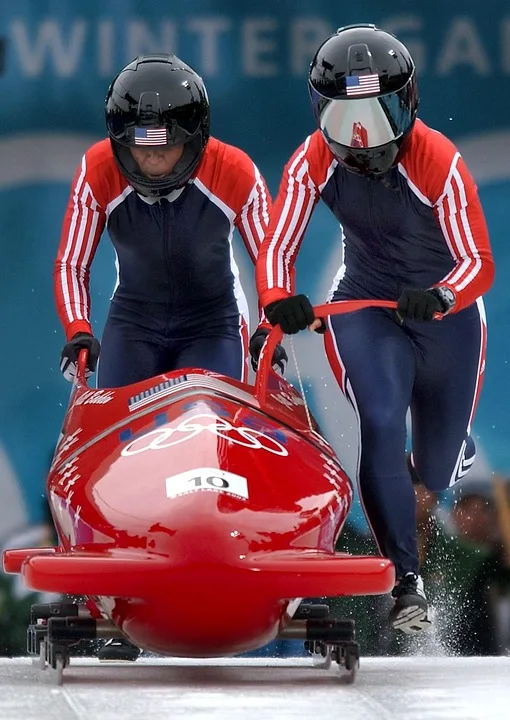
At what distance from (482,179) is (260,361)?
2577 millimetres

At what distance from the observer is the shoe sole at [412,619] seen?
11.9 feet

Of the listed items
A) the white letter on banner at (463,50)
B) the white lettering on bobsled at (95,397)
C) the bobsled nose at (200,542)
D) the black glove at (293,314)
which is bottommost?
the bobsled nose at (200,542)

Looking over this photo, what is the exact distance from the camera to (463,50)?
5.99 metres

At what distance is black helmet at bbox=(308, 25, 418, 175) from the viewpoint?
3914mm

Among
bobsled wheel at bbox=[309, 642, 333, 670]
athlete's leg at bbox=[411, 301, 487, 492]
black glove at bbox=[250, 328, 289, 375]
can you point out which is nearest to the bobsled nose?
bobsled wheel at bbox=[309, 642, 333, 670]

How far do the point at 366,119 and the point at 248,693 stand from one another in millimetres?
1590

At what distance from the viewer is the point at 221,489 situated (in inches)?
122

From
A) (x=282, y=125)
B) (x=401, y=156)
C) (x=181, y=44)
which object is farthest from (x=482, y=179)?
(x=401, y=156)

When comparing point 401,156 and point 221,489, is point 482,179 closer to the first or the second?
point 401,156

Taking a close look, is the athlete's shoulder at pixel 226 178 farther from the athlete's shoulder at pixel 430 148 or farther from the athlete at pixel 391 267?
the athlete's shoulder at pixel 430 148

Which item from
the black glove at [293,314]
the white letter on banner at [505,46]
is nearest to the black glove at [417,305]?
the black glove at [293,314]

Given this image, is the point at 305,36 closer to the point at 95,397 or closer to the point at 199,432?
the point at 95,397

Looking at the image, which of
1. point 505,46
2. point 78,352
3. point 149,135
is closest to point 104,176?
point 149,135

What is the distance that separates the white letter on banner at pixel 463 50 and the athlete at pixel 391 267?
6.25 ft
